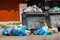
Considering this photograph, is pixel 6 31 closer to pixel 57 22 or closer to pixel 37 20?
pixel 37 20

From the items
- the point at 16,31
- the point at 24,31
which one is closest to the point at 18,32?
the point at 16,31

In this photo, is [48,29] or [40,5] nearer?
[48,29]

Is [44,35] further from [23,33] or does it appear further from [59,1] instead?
[59,1]

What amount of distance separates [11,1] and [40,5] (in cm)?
198

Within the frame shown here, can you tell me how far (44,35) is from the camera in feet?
45.5

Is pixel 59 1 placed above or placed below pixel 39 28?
above

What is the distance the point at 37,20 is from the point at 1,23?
10.8 ft

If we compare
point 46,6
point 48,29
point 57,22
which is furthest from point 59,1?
point 48,29

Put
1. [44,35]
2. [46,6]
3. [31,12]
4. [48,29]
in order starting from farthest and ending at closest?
[46,6] → [31,12] → [48,29] → [44,35]

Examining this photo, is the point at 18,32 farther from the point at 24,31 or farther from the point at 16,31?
the point at 24,31

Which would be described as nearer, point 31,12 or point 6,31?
point 6,31

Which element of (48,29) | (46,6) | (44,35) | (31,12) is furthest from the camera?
(46,6)

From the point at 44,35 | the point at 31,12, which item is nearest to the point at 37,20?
the point at 31,12

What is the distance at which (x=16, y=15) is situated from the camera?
60.0 feet
